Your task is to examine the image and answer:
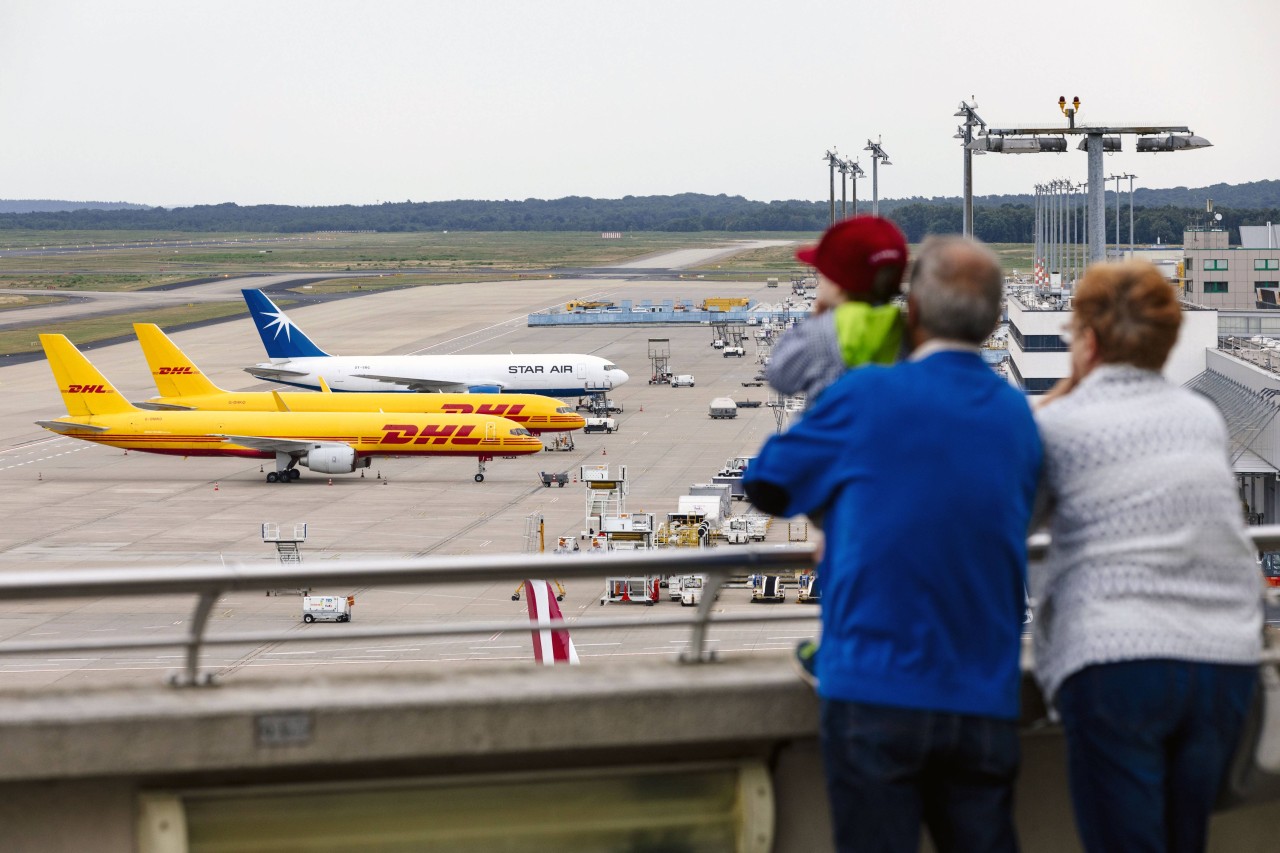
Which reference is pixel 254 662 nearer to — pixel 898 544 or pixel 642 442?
pixel 898 544

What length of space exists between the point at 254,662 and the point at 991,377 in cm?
3388

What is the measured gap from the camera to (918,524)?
4.62 metres

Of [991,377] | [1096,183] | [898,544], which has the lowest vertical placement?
[898,544]

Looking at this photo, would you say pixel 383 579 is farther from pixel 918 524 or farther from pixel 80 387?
pixel 80 387

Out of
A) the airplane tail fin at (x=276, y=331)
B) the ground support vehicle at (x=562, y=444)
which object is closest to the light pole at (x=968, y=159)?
the ground support vehicle at (x=562, y=444)

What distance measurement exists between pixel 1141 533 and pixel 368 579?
274 cm

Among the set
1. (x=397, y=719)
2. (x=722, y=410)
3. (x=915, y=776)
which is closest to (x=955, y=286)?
(x=915, y=776)

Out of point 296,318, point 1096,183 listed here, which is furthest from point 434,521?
point 296,318

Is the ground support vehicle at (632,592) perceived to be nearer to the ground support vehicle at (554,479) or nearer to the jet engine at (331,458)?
the ground support vehicle at (554,479)

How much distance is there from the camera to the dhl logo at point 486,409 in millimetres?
72625

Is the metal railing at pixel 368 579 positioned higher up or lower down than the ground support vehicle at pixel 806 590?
higher up

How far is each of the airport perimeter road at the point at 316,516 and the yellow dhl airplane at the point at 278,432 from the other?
1389mm

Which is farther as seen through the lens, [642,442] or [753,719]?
[642,442]

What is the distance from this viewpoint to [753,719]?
19.0 ft
